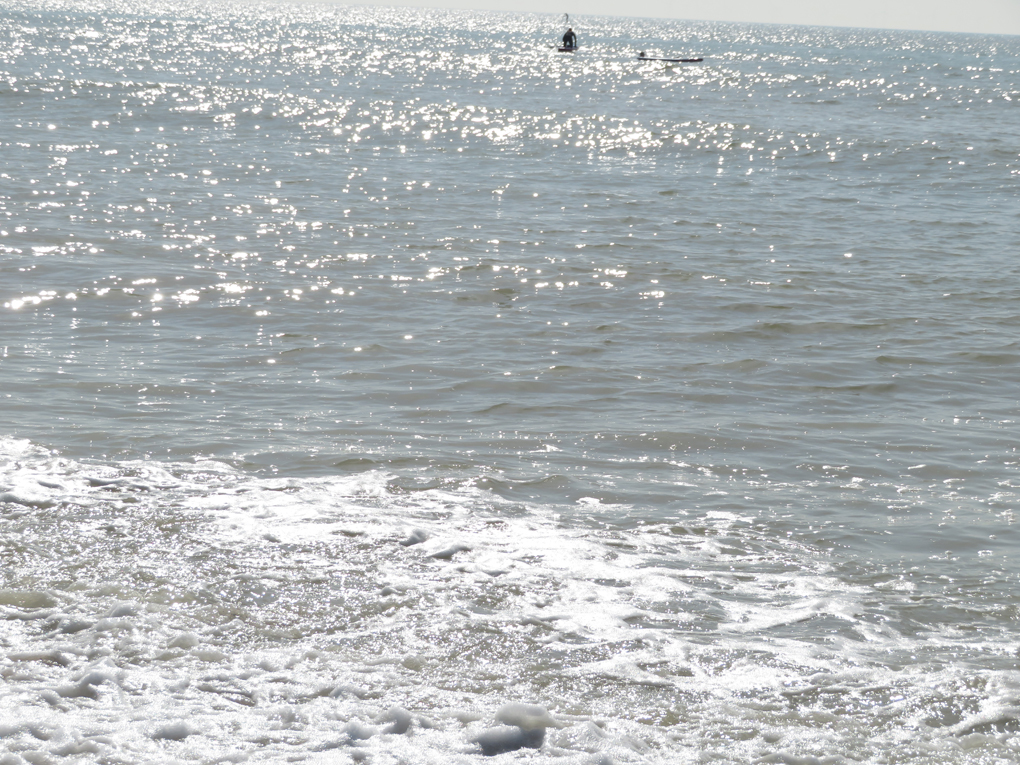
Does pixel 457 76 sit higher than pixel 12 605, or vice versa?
pixel 457 76

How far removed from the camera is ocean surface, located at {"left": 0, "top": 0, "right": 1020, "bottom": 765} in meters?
4.50

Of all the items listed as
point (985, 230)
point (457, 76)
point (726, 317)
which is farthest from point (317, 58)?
point (726, 317)

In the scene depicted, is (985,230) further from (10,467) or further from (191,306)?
(10,467)

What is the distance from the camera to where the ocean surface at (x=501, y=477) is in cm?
450

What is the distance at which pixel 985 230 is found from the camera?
1797 centimetres

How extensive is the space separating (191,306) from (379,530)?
6294 mm

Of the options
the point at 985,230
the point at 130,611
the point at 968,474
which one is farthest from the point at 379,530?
the point at 985,230

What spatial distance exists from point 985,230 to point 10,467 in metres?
16.6

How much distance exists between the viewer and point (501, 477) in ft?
24.0

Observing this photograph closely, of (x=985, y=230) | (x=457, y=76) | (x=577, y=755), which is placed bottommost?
(x=577, y=755)

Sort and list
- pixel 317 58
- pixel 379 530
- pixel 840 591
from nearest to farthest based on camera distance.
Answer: pixel 840 591 → pixel 379 530 → pixel 317 58

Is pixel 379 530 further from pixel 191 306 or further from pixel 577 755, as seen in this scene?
pixel 191 306

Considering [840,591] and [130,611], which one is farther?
[840,591]

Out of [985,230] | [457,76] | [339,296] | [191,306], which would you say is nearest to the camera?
[191,306]
